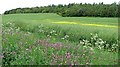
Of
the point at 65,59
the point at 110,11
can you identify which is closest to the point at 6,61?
the point at 65,59

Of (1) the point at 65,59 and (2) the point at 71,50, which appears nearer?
(1) the point at 65,59

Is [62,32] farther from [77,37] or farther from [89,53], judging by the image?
[89,53]

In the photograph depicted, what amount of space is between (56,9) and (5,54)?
47.8 metres

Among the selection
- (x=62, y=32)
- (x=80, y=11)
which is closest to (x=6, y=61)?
(x=62, y=32)

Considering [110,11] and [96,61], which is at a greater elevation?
[96,61]

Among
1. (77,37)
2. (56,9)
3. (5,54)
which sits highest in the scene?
(5,54)

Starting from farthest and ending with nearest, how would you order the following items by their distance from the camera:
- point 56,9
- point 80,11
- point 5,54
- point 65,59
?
point 56,9 → point 80,11 → point 5,54 → point 65,59

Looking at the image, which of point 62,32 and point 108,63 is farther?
point 62,32

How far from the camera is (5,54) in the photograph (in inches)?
436

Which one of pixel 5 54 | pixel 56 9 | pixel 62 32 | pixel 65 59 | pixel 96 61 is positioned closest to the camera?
pixel 65 59

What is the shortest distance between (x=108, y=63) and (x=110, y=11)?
31.4 meters

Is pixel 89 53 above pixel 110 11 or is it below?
above

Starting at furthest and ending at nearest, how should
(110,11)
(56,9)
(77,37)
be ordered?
(56,9)
(110,11)
(77,37)

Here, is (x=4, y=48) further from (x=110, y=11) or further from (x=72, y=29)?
(x=110, y=11)
